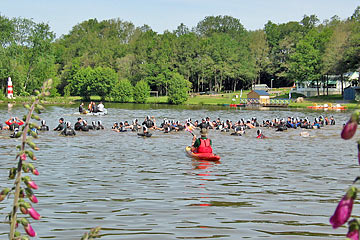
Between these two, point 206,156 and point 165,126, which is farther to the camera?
point 165,126

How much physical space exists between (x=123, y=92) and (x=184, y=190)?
100954 mm

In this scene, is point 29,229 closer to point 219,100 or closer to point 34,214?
point 34,214

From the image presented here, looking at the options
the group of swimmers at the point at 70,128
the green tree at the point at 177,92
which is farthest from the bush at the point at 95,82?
the group of swimmers at the point at 70,128

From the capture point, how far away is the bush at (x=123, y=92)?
11700 centimetres

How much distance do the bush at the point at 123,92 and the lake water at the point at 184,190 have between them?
8465cm

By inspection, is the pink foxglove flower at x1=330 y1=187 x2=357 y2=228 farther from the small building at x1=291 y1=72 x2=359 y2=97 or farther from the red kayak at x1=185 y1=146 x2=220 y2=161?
the small building at x1=291 y1=72 x2=359 y2=97

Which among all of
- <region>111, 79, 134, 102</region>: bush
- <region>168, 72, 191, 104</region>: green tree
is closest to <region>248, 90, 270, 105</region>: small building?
<region>168, 72, 191, 104</region>: green tree

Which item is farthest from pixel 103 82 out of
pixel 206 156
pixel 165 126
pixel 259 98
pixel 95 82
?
pixel 206 156

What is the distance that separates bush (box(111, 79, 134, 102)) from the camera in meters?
117

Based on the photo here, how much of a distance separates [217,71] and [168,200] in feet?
370

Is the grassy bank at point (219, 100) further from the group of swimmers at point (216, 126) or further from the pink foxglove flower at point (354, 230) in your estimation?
the pink foxglove flower at point (354, 230)

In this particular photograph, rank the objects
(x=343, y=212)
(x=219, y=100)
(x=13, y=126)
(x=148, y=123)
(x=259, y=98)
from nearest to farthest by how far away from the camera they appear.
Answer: (x=343, y=212) → (x=13, y=126) → (x=148, y=123) → (x=259, y=98) → (x=219, y=100)

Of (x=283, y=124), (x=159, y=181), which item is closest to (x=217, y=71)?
(x=283, y=124)

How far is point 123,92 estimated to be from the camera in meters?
117
